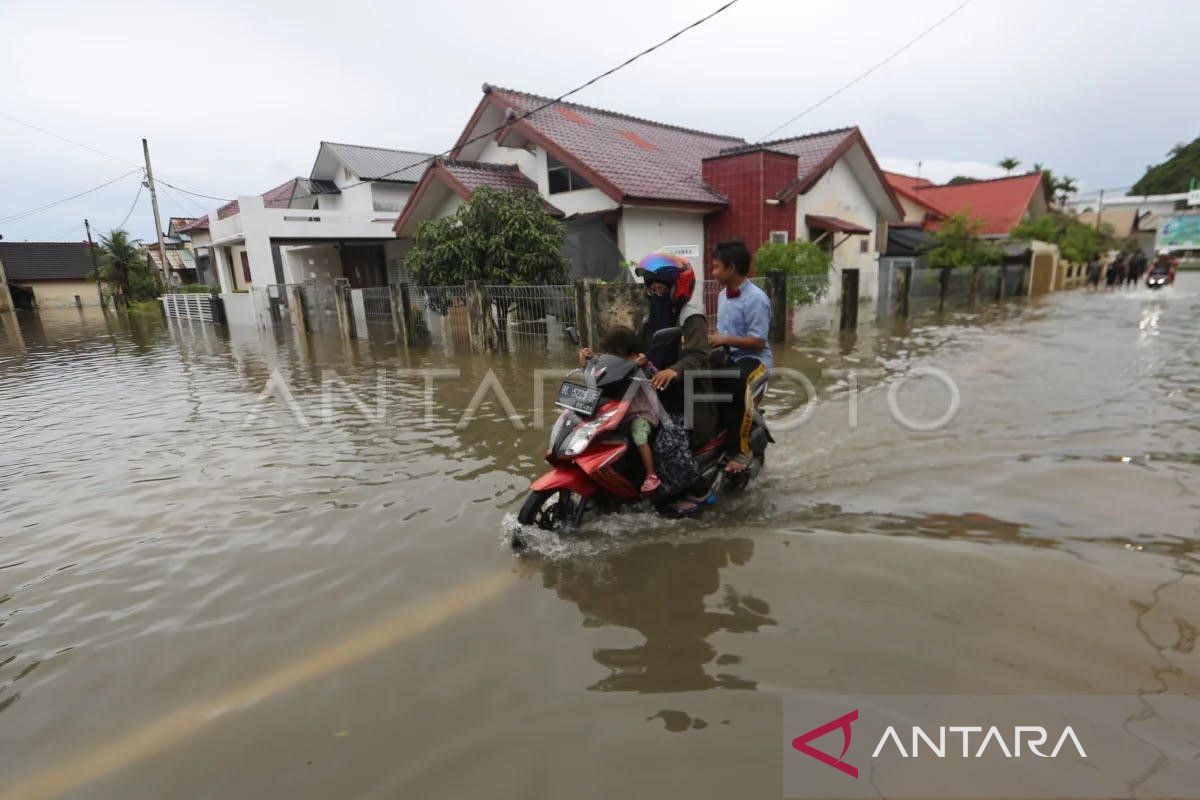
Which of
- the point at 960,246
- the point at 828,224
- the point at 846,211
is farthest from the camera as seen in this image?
the point at 960,246

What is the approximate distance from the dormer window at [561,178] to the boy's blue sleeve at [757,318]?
1188 centimetres

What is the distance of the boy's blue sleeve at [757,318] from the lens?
426 cm

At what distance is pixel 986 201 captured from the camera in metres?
30.3

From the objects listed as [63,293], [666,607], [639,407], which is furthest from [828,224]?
[63,293]

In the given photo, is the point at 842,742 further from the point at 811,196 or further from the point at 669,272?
the point at 811,196

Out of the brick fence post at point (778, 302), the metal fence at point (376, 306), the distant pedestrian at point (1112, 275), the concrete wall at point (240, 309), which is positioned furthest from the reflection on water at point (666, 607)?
the distant pedestrian at point (1112, 275)

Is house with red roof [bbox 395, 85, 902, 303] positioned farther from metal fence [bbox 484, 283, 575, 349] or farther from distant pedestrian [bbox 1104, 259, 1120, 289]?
distant pedestrian [bbox 1104, 259, 1120, 289]

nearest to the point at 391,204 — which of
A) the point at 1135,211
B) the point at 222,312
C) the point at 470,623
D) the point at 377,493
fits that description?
the point at 222,312

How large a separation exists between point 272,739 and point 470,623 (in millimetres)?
945

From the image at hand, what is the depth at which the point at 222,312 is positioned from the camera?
21.6 metres

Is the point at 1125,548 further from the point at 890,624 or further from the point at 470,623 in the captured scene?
the point at 470,623

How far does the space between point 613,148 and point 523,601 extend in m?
15.1

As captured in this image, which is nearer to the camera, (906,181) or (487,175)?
(487,175)

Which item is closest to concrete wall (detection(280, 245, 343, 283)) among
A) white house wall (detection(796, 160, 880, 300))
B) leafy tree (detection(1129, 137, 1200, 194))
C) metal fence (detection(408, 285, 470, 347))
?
metal fence (detection(408, 285, 470, 347))
